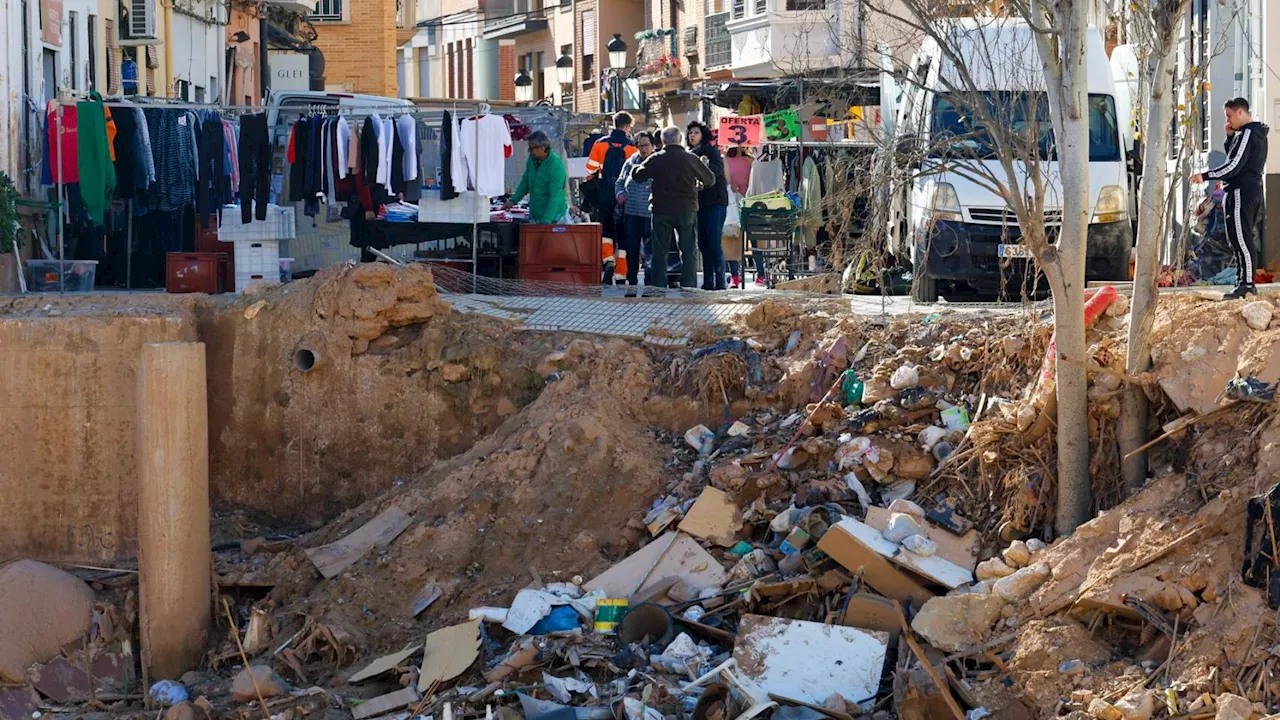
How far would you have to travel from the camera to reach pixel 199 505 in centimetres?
1155

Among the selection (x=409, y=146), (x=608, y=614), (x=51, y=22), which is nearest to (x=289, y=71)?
(x=51, y=22)

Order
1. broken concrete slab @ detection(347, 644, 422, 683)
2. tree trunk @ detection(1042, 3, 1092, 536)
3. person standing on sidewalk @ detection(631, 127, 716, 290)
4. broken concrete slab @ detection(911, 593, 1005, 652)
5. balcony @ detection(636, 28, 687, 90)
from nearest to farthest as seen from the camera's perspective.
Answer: broken concrete slab @ detection(911, 593, 1005, 652), tree trunk @ detection(1042, 3, 1092, 536), broken concrete slab @ detection(347, 644, 422, 683), person standing on sidewalk @ detection(631, 127, 716, 290), balcony @ detection(636, 28, 687, 90)

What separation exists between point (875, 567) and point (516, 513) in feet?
9.31

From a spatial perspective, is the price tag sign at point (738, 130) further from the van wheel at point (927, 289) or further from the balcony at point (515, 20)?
the balcony at point (515, 20)

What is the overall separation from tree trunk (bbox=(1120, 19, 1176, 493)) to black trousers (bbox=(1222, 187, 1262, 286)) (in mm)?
1824

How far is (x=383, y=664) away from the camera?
10.3 metres

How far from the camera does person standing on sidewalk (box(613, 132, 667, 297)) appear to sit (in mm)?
15555

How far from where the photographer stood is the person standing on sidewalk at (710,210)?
15.4m

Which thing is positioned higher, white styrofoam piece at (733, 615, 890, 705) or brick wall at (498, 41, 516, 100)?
brick wall at (498, 41, 516, 100)

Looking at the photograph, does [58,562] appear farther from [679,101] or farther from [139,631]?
[679,101]

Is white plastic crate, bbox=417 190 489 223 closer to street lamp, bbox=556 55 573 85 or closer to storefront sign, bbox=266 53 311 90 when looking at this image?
street lamp, bbox=556 55 573 85

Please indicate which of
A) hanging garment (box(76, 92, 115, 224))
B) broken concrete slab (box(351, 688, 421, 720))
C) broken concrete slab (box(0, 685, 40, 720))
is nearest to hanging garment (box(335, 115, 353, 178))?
hanging garment (box(76, 92, 115, 224))

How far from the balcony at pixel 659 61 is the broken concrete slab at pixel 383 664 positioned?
82.4 ft

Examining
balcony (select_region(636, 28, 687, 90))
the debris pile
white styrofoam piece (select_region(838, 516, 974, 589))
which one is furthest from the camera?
balcony (select_region(636, 28, 687, 90))
